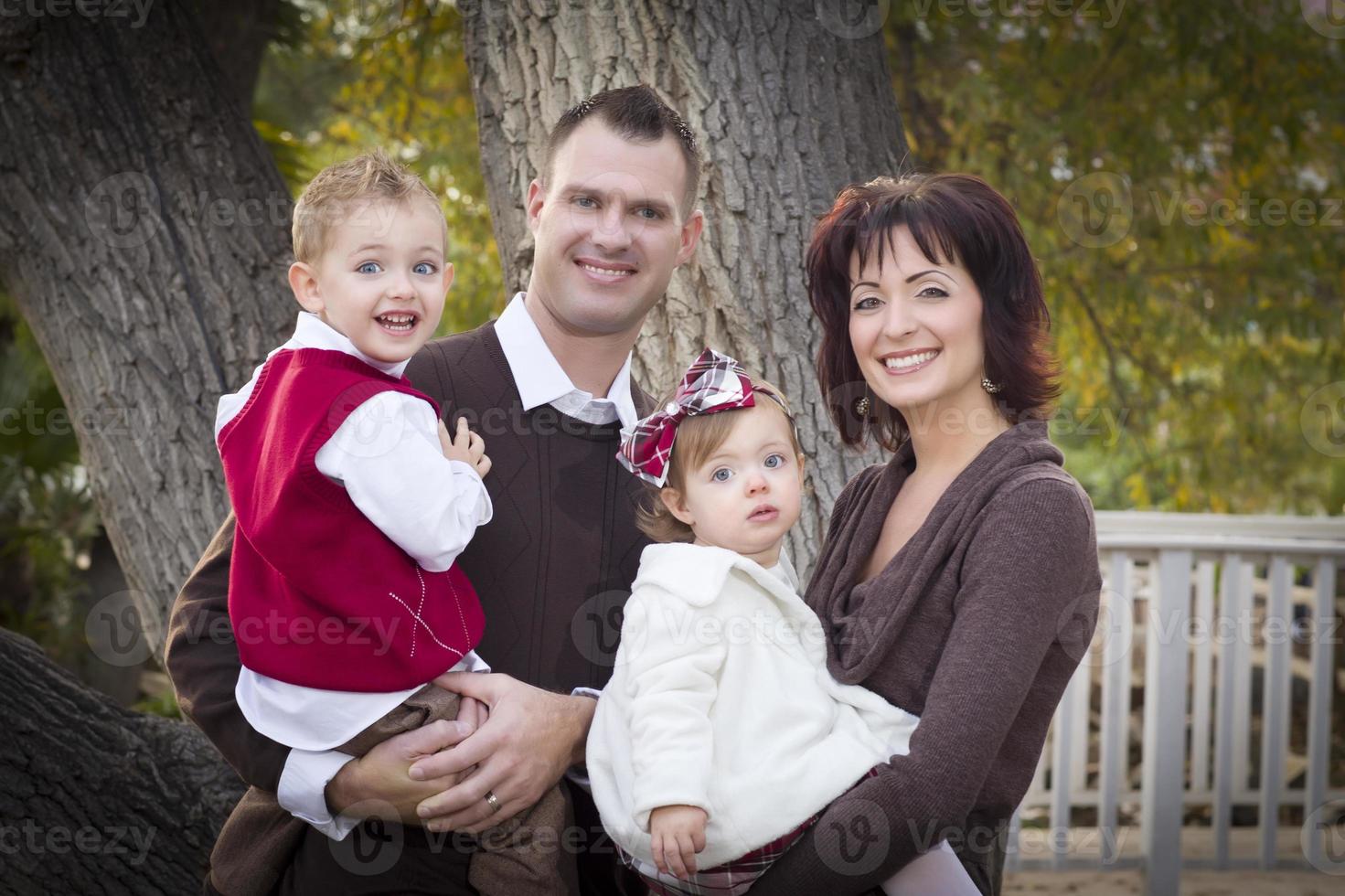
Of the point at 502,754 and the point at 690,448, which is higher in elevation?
the point at 690,448

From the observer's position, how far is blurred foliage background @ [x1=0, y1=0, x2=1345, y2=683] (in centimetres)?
534

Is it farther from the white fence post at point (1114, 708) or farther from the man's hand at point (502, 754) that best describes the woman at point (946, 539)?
the white fence post at point (1114, 708)

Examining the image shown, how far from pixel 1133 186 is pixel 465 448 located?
5.01m

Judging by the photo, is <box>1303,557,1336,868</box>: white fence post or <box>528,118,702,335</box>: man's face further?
<box>1303,557,1336,868</box>: white fence post

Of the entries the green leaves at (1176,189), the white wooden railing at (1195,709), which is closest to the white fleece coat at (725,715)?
the white wooden railing at (1195,709)

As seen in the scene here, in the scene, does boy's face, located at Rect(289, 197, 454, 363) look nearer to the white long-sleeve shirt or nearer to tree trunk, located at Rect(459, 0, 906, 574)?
the white long-sleeve shirt

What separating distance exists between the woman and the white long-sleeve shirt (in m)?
0.68

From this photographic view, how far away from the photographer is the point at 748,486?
6.17 ft

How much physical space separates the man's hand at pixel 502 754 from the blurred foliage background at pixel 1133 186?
134 inches

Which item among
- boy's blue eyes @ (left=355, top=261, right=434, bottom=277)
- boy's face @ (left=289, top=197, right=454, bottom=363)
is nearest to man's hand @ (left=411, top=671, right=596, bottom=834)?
boy's face @ (left=289, top=197, right=454, bottom=363)

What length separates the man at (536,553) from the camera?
1.84 metres

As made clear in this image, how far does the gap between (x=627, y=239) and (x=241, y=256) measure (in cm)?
129

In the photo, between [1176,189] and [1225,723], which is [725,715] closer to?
[1225,723]

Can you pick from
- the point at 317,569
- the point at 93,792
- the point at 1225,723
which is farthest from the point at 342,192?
the point at 1225,723
